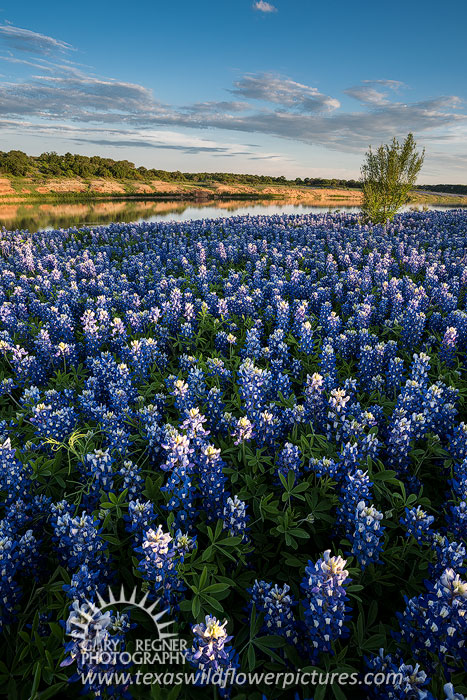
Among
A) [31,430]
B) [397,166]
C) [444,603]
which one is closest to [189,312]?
[31,430]

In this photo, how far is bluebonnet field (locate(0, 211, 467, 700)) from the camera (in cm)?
221

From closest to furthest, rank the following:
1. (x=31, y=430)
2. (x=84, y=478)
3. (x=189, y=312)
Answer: (x=84, y=478), (x=31, y=430), (x=189, y=312)

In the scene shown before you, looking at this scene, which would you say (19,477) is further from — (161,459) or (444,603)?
(444,603)

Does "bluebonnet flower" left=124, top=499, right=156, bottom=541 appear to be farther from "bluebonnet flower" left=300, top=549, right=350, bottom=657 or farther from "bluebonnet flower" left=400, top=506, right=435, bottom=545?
"bluebonnet flower" left=400, top=506, right=435, bottom=545

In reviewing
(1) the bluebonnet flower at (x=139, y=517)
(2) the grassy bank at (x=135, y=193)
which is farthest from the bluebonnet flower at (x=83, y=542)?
(2) the grassy bank at (x=135, y=193)

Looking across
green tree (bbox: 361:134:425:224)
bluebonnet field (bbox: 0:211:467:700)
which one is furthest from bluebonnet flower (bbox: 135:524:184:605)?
green tree (bbox: 361:134:425:224)

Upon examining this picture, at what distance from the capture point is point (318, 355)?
6430 mm

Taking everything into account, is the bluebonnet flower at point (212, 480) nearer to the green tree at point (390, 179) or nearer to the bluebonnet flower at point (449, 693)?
the bluebonnet flower at point (449, 693)

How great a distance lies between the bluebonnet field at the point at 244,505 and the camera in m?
2.21

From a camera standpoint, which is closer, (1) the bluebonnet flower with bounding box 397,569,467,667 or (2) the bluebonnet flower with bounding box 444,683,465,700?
(2) the bluebonnet flower with bounding box 444,683,465,700

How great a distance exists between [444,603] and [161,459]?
2.75 metres

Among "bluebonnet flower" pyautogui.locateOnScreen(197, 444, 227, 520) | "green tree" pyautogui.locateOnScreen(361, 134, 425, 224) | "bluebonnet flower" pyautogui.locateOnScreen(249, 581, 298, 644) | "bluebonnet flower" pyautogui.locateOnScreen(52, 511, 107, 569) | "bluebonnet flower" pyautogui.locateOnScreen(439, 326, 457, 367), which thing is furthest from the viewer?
"green tree" pyautogui.locateOnScreen(361, 134, 425, 224)
